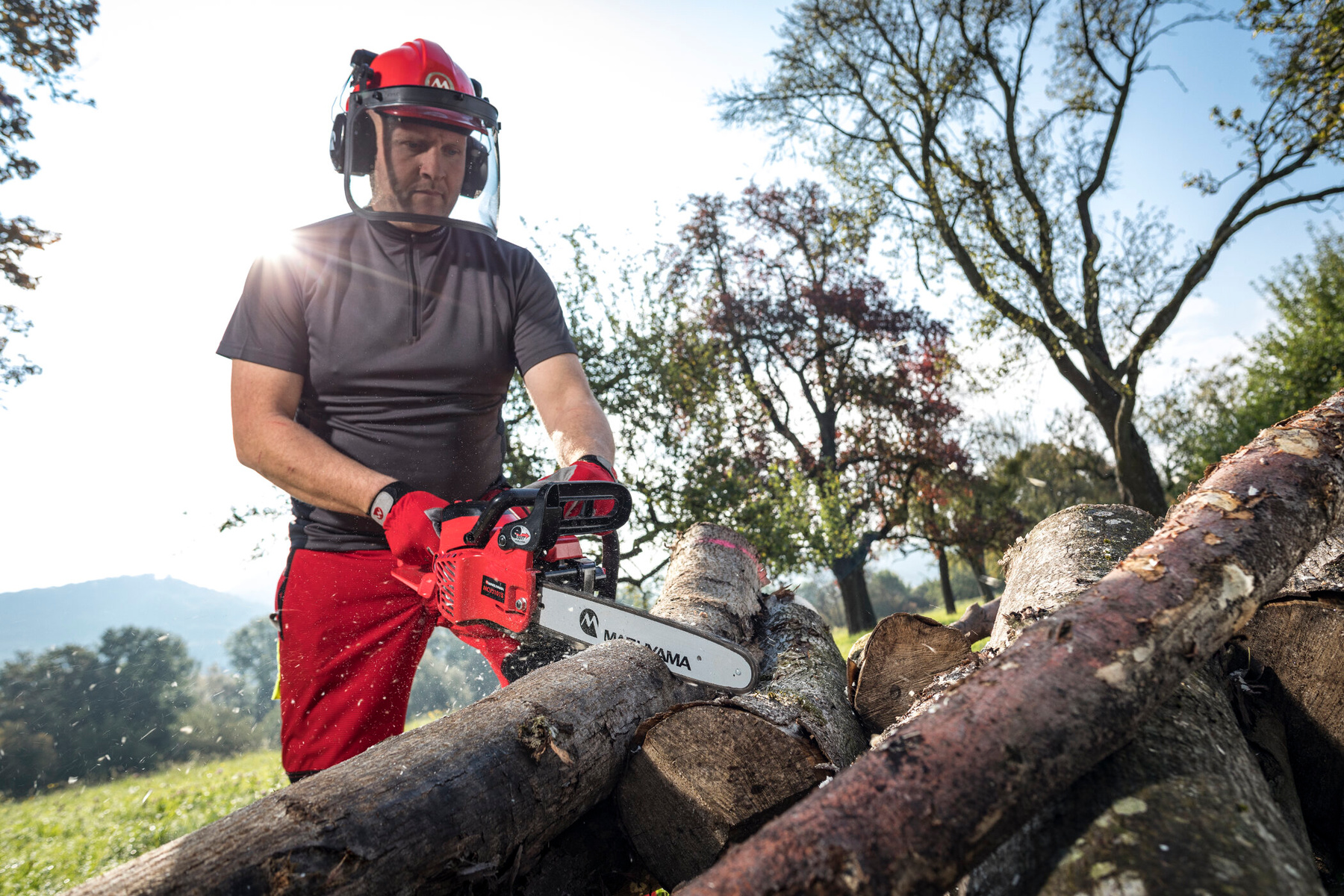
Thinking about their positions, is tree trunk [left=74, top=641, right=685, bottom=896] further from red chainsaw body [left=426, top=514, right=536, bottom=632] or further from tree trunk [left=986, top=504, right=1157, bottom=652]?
tree trunk [left=986, top=504, right=1157, bottom=652]

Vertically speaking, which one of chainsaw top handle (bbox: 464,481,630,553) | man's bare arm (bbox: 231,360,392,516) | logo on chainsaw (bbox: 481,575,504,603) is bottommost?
logo on chainsaw (bbox: 481,575,504,603)

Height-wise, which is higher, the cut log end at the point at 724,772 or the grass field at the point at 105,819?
the cut log end at the point at 724,772

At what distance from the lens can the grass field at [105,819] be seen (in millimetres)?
4641

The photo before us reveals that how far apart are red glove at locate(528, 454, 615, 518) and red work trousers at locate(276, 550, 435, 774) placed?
86cm

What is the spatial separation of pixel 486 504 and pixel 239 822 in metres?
0.97

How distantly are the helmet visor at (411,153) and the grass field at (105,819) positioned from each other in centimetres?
296

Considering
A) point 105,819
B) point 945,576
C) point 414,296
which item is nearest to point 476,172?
point 414,296

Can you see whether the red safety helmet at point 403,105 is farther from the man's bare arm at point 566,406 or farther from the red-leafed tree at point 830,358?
the red-leafed tree at point 830,358

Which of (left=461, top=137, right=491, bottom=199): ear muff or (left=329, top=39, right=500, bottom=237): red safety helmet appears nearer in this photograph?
(left=329, top=39, right=500, bottom=237): red safety helmet

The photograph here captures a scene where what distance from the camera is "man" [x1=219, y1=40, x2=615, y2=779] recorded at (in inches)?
92.1

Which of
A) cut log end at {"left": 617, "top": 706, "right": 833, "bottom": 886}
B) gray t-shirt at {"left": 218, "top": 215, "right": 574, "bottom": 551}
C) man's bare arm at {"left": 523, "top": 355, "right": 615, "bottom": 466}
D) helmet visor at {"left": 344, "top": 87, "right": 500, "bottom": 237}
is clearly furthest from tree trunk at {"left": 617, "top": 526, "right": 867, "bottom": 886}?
helmet visor at {"left": 344, "top": 87, "right": 500, "bottom": 237}

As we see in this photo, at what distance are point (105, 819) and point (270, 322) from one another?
6497mm

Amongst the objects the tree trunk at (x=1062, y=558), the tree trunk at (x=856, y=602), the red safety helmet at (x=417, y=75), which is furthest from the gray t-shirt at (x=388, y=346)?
the tree trunk at (x=856, y=602)

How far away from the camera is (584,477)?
214cm
